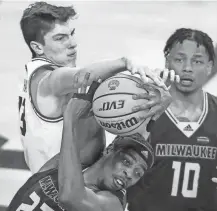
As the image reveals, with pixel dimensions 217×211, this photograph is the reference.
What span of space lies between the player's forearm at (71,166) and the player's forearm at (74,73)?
0.40 feet

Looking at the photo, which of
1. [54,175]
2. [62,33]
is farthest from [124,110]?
[62,33]

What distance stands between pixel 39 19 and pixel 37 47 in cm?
10

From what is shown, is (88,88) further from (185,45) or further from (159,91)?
(185,45)

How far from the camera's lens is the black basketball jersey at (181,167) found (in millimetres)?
2035

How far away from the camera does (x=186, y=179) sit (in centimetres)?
206

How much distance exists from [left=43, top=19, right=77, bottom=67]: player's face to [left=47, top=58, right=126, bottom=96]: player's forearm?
18 centimetres

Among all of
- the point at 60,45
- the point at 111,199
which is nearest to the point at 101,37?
the point at 60,45

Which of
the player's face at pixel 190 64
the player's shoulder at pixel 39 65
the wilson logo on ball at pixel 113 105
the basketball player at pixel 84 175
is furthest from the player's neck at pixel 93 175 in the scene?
the player's face at pixel 190 64

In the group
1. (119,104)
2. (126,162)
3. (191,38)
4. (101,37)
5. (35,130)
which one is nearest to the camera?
(119,104)

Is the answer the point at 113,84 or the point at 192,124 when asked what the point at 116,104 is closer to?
the point at 113,84

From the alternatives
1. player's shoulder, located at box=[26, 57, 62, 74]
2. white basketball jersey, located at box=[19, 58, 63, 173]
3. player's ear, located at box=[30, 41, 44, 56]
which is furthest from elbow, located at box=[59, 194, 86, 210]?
player's ear, located at box=[30, 41, 44, 56]

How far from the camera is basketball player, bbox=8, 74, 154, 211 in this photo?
1662 millimetres

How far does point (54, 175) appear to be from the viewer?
1.80m

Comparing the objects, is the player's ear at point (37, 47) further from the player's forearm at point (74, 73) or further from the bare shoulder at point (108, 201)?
the bare shoulder at point (108, 201)
